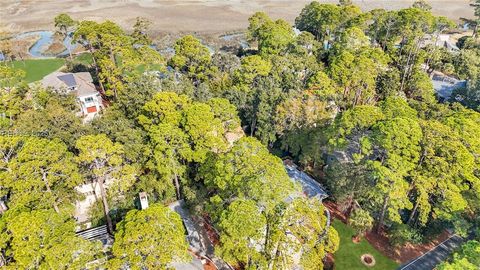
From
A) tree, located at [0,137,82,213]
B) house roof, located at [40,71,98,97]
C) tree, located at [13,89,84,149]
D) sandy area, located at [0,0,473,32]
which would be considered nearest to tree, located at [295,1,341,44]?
sandy area, located at [0,0,473,32]

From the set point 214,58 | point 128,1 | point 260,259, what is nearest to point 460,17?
point 214,58

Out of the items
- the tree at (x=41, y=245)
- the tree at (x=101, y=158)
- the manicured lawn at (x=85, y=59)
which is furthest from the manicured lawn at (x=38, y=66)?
the tree at (x=41, y=245)

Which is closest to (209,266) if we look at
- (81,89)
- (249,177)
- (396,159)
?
(249,177)

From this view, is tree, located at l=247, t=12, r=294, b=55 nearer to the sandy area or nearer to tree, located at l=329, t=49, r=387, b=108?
tree, located at l=329, t=49, r=387, b=108

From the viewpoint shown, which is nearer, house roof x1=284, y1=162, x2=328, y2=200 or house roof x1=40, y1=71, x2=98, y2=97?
house roof x1=284, y1=162, x2=328, y2=200

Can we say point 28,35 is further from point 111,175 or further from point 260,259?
point 260,259

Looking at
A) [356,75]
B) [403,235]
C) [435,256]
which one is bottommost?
[435,256]

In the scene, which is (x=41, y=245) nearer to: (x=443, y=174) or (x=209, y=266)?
(x=209, y=266)
